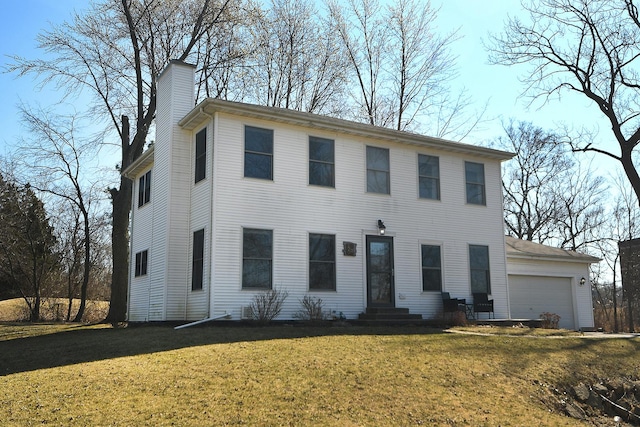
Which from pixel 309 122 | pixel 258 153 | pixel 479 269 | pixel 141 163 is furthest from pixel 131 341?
pixel 479 269

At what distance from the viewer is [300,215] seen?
15.2 metres

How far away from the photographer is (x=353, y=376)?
885 centimetres

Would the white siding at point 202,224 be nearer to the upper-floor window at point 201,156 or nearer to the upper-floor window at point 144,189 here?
the upper-floor window at point 201,156

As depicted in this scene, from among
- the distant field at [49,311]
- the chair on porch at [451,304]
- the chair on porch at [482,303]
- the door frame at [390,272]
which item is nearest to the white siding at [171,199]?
the door frame at [390,272]

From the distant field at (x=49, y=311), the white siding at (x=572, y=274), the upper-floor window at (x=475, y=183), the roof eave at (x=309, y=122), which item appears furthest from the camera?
the distant field at (x=49, y=311)

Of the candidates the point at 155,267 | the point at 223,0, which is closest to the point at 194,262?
the point at 155,267

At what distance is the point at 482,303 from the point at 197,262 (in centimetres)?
825

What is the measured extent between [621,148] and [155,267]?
1679cm

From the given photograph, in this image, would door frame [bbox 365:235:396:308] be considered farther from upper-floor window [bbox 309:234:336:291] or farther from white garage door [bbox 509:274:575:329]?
white garage door [bbox 509:274:575:329]

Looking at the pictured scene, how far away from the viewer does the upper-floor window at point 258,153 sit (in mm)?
14805

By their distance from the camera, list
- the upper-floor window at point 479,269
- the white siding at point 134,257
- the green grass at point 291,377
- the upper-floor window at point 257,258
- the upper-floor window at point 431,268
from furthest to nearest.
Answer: the upper-floor window at point 479,269, the upper-floor window at point 431,268, the white siding at point 134,257, the upper-floor window at point 257,258, the green grass at point 291,377

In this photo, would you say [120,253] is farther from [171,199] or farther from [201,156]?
[201,156]

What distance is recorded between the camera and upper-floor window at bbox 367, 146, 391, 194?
1672 cm

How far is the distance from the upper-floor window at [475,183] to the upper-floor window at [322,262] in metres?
5.29
